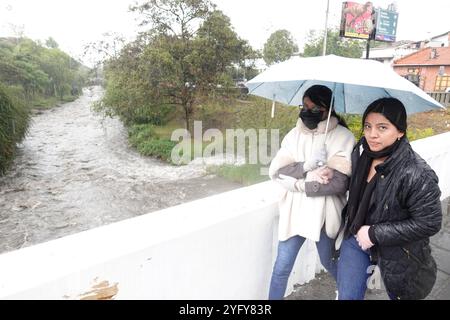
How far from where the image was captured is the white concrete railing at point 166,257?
1128mm

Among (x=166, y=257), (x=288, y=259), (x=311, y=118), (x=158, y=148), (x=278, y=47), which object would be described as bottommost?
(x=158, y=148)

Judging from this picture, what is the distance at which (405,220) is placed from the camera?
133 centimetres

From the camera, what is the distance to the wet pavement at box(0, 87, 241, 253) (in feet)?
29.0

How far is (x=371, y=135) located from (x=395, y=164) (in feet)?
0.50

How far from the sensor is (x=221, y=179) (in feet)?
38.9

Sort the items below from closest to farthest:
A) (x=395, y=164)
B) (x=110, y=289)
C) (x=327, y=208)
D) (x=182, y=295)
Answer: (x=110, y=289) < (x=395, y=164) < (x=182, y=295) < (x=327, y=208)

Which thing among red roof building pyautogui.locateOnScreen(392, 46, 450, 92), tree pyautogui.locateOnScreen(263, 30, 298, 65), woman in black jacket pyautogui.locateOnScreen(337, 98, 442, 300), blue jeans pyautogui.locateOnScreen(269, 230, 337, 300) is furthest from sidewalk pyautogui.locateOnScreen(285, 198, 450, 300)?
red roof building pyautogui.locateOnScreen(392, 46, 450, 92)

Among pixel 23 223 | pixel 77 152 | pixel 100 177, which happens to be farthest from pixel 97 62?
pixel 23 223

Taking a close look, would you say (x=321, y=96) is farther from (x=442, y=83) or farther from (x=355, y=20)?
(x=442, y=83)

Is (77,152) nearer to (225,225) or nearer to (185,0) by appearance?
(185,0)

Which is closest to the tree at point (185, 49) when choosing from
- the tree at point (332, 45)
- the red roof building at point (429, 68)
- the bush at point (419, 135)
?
the bush at point (419, 135)

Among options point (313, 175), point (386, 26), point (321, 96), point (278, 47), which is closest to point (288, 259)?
point (313, 175)

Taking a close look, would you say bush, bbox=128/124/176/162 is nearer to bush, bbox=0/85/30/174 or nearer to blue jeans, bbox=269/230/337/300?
bush, bbox=0/85/30/174

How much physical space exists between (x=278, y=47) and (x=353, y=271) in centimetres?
2224
